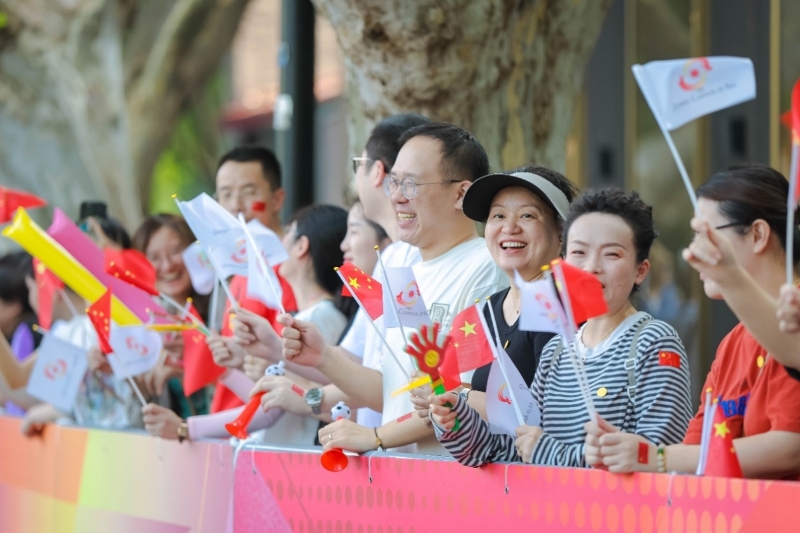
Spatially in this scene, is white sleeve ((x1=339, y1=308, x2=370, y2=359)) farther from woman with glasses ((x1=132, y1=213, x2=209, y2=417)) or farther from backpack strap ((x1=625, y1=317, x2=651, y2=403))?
backpack strap ((x1=625, y1=317, x2=651, y2=403))

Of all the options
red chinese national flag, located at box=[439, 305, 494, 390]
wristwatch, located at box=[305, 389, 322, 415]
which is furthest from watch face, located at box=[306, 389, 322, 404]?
red chinese national flag, located at box=[439, 305, 494, 390]

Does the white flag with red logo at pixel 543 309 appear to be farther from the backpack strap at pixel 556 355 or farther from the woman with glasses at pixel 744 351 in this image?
the backpack strap at pixel 556 355

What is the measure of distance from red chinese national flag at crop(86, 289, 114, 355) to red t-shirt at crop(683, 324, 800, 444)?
2797 mm

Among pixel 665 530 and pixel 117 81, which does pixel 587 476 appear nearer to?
pixel 665 530

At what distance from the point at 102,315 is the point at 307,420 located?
100 cm

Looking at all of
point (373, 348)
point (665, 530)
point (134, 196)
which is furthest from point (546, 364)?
point (134, 196)

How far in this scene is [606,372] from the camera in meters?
3.73

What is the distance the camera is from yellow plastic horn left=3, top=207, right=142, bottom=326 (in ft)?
18.0

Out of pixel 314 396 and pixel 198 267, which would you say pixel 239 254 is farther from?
pixel 198 267

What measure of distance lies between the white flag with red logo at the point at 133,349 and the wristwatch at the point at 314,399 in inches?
41.5

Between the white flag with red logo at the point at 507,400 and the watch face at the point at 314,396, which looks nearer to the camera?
the white flag with red logo at the point at 507,400

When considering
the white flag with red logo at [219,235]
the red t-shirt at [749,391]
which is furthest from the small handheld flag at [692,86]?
the white flag with red logo at [219,235]

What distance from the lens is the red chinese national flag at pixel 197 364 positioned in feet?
18.5

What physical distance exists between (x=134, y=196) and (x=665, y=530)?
9608 millimetres
